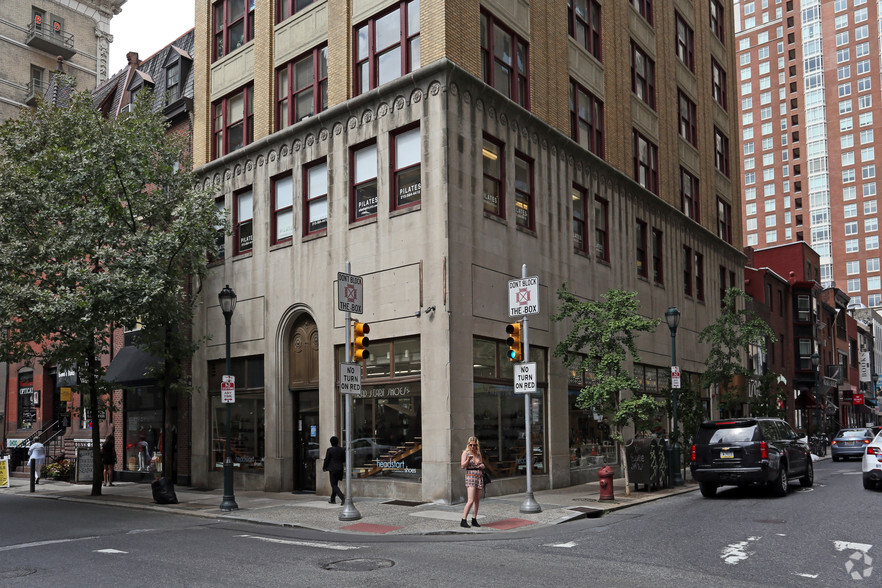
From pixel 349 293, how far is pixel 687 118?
2351 cm

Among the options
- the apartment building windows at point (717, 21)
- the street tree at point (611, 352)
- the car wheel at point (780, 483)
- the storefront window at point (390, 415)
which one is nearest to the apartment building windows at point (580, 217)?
the street tree at point (611, 352)

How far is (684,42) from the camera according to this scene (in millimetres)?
35219

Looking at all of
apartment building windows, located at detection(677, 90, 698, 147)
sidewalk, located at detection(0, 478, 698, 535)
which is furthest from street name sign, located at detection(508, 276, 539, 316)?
apartment building windows, located at detection(677, 90, 698, 147)

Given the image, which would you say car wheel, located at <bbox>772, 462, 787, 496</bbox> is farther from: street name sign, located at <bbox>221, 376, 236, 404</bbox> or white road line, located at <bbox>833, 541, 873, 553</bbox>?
street name sign, located at <bbox>221, 376, 236, 404</bbox>

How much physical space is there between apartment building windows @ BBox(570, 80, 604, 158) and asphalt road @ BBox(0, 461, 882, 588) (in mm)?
12615

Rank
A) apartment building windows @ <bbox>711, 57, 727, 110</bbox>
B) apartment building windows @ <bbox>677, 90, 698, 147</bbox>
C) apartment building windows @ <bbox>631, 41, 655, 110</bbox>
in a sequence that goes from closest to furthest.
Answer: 1. apartment building windows @ <bbox>631, 41, 655, 110</bbox>
2. apartment building windows @ <bbox>677, 90, 698, 147</bbox>
3. apartment building windows @ <bbox>711, 57, 727, 110</bbox>

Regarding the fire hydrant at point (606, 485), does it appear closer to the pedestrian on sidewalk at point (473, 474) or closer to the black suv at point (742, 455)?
the black suv at point (742, 455)

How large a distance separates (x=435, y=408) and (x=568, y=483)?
6.18 m

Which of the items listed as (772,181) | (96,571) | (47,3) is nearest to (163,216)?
(96,571)

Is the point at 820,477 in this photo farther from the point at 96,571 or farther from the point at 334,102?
the point at 96,571

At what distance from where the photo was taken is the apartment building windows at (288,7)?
23798mm

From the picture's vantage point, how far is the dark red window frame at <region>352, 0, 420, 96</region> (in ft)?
66.2

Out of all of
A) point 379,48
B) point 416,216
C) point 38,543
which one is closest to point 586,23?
point 379,48

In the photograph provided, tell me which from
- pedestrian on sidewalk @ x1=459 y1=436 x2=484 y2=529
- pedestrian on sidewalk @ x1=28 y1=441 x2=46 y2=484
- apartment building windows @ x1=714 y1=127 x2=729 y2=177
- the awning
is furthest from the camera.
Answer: apartment building windows @ x1=714 y1=127 x2=729 y2=177
